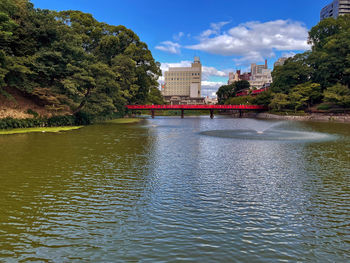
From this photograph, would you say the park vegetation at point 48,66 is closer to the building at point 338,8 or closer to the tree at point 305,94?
the tree at point 305,94

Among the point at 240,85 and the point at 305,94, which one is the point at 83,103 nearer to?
the point at 305,94

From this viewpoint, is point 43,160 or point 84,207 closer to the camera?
point 84,207

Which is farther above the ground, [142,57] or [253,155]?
[142,57]

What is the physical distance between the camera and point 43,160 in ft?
60.3

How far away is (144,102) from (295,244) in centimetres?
8162

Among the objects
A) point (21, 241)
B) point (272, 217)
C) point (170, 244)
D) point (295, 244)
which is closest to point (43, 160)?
point (21, 241)

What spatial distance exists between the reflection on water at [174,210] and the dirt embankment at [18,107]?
27.3 m

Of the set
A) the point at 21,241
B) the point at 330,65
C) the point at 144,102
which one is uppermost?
the point at 330,65

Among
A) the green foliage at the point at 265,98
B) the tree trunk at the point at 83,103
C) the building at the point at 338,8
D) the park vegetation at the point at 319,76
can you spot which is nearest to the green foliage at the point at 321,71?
the park vegetation at the point at 319,76

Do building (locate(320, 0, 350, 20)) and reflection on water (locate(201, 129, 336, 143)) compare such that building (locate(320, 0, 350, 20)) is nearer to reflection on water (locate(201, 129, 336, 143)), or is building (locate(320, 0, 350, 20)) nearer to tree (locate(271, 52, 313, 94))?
tree (locate(271, 52, 313, 94))

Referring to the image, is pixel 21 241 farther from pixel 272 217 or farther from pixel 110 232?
pixel 272 217

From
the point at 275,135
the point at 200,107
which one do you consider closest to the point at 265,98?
the point at 200,107

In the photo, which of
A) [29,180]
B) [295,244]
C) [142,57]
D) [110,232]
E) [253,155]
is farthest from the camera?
[142,57]

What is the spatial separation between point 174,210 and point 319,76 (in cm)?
9292
